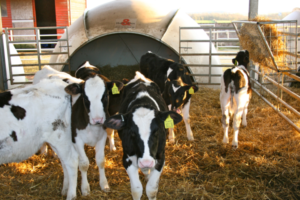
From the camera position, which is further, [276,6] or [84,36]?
[276,6]

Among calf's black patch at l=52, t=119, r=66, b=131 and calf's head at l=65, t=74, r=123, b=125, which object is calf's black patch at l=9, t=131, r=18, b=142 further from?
calf's head at l=65, t=74, r=123, b=125

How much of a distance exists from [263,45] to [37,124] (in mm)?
4784

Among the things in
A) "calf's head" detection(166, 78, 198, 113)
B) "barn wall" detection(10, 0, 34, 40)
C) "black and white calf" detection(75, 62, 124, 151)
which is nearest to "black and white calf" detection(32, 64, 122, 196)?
"black and white calf" detection(75, 62, 124, 151)

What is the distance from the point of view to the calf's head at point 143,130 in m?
3.08

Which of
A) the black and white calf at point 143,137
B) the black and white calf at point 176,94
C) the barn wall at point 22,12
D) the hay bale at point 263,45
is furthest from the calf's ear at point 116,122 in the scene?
the barn wall at point 22,12

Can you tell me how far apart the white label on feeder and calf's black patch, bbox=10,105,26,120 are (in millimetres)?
6084

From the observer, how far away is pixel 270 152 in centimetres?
497

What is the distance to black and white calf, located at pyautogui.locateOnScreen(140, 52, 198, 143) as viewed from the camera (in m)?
5.70

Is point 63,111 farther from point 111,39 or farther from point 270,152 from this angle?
point 111,39

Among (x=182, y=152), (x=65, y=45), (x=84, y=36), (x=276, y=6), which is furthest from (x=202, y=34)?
(x=276, y=6)

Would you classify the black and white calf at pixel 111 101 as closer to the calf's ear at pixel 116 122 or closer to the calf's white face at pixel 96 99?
the calf's white face at pixel 96 99

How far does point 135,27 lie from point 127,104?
5.56 meters

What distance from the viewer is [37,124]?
11.5 ft

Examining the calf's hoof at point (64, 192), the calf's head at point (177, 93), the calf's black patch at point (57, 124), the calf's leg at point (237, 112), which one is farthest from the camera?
the calf's head at point (177, 93)
